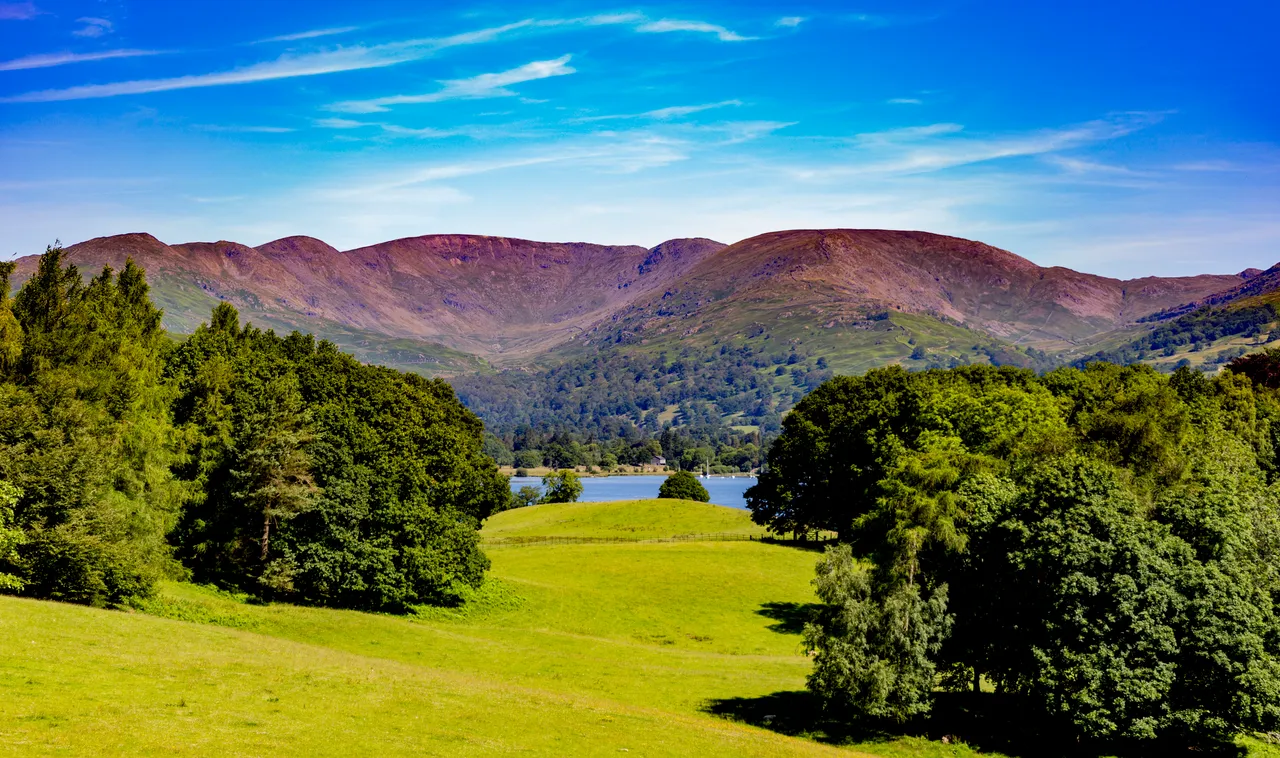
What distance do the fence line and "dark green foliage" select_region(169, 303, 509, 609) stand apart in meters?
38.5

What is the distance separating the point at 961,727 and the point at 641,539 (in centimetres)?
7461

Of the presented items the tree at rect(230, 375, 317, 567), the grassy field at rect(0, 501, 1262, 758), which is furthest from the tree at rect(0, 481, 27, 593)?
the tree at rect(230, 375, 317, 567)

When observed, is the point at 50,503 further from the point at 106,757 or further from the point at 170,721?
the point at 106,757

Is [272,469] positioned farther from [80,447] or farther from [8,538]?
[8,538]

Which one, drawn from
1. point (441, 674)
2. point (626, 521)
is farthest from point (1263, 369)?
point (441, 674)

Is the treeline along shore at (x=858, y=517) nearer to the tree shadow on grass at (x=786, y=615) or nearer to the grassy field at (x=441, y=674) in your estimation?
the grassy field at (x=441, y=674)

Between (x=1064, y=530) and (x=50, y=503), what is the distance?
51.5 metres

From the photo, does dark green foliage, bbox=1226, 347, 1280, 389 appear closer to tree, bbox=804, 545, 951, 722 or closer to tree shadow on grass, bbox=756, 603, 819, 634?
tree shadow on grass, bbox=756, 603, 819, 634

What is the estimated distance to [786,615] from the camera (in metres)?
79.0

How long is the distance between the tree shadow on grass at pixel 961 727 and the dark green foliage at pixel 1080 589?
0.75 m

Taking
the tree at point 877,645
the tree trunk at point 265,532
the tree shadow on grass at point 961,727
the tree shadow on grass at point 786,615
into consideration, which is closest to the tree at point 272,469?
the tree trunk at point 265,532

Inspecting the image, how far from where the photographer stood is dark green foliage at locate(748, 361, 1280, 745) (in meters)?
40.5

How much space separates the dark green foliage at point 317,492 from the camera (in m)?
68.4

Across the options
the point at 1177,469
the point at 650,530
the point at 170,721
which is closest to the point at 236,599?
the point at 170,721
